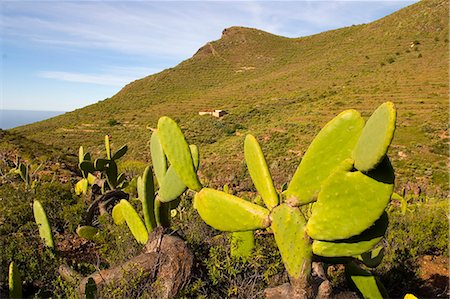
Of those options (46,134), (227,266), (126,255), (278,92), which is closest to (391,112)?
(227,266)

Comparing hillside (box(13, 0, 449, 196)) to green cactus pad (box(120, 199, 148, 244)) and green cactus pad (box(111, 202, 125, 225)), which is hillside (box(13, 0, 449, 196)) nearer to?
green cactus pad (box(111, 202, 125, 225))

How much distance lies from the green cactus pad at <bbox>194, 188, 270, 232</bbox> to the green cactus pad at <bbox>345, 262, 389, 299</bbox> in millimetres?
1291

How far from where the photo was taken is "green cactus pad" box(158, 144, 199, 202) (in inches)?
145

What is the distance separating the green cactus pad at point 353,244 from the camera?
7.70 ft

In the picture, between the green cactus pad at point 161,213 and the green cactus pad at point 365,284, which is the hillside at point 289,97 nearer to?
the green cactus pad at point 161,213

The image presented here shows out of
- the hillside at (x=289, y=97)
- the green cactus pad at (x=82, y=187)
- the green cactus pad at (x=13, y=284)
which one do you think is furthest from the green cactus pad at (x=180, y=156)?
the hillside at (x=289, y=97)

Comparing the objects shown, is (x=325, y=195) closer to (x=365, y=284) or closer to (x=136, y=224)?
(x=365, y=284)

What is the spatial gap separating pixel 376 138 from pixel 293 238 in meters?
1.00

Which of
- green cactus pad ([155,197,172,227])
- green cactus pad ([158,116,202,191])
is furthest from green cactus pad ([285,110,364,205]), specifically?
green cactus pad ([155,197,172,227])

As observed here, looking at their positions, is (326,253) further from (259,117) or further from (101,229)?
(259,117)

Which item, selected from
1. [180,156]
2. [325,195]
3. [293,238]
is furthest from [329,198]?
[180,156]

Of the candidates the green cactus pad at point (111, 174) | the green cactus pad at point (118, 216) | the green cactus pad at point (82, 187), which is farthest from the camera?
the green cactus pad at point (82, 187)

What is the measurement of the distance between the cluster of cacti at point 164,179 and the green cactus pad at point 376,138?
5.01 ft

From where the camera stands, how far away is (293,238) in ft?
7.80
